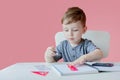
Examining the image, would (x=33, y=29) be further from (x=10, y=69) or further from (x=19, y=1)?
(x=10, y=69)

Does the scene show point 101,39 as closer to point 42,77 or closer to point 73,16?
point 73,16

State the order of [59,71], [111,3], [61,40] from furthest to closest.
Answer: [111,3]
[61,40]
[59,71]

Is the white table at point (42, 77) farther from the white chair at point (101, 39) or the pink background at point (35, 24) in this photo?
the pink background at point (35, 24)

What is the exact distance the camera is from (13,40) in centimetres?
243

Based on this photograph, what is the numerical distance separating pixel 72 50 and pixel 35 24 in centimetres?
77

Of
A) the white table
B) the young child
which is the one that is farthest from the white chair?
the white table

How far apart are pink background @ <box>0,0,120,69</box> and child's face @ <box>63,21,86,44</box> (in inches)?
29.9

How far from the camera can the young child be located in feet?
5.13

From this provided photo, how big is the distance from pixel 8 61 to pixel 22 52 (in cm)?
15

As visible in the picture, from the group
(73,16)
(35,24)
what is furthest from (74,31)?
(35,24)

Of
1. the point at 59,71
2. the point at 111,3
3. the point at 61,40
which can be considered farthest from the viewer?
the point at 111,3

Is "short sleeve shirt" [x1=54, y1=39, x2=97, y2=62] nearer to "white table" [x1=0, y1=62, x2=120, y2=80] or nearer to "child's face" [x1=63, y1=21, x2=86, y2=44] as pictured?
"child's face" [x1=63, y1=21, x2=86, y2=44]

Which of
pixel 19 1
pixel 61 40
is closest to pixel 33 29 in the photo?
pixel 19 1

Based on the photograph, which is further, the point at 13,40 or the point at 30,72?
the point at 13,40
